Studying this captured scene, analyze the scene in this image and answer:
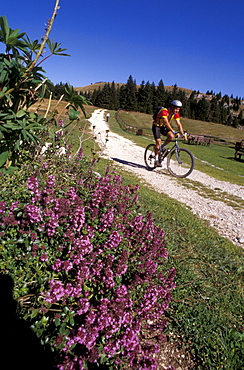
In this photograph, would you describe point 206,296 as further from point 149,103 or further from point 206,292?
point 149,103

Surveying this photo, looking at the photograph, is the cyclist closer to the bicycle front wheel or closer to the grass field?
the bicycle front wheel

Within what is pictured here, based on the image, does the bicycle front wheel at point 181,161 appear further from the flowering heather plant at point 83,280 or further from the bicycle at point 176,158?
the flowering heather plant at point 83,280

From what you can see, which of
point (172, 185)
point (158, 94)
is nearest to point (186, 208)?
point (172, 185)

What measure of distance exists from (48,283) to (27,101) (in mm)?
2451

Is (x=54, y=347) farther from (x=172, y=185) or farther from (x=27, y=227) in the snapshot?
(x=172, y=185)

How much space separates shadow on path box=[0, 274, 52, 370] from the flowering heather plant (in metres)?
0.07

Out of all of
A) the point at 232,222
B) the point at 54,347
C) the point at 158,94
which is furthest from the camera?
the point at 158,94

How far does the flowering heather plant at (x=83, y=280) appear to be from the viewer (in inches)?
71.2

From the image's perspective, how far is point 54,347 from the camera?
5.98ft

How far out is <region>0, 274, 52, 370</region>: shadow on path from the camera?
1.72m

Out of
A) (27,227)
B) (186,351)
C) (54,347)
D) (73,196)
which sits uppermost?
(73,196)

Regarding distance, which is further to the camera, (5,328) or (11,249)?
(11,249)

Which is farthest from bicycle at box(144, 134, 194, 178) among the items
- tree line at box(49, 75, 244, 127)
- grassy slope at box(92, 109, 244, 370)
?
tree line at box(49, 75, 244, 127)

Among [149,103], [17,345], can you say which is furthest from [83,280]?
[149,103]
